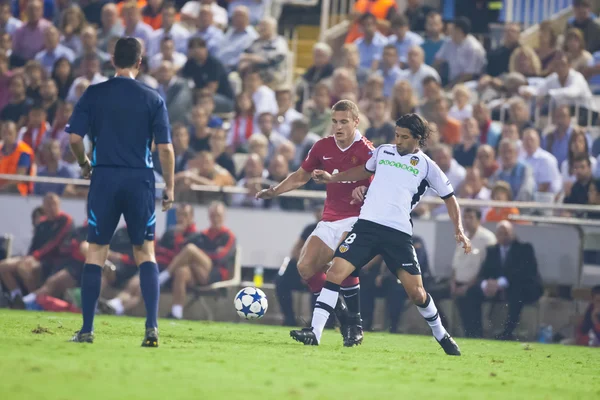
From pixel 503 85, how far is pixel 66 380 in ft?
47.5

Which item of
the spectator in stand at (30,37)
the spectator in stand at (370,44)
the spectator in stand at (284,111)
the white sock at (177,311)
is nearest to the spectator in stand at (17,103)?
the spectator in stand at (30,37)

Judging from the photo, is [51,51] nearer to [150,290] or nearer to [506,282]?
[506,282]

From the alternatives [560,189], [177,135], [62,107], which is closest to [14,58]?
[62,107]

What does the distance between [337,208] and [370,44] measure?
10.1m

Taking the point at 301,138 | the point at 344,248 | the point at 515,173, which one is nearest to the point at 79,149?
the point at 344,248

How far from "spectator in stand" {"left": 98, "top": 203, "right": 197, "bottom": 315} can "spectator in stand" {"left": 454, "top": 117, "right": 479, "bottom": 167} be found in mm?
4561

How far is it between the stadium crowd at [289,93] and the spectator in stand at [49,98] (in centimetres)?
3

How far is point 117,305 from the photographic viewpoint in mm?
16578

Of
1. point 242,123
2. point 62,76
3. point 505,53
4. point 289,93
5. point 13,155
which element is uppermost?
point 505,53

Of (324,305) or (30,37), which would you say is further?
(30,37)

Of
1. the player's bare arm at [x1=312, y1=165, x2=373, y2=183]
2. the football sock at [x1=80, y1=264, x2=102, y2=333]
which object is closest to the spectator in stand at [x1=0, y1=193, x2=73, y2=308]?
the player's bare arm at [x1=312, y1=165, x2=373, y2=183]

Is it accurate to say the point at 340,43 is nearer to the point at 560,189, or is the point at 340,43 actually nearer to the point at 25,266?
the point at 560,189

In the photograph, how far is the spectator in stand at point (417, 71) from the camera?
19688mm

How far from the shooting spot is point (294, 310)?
16.8 metres
